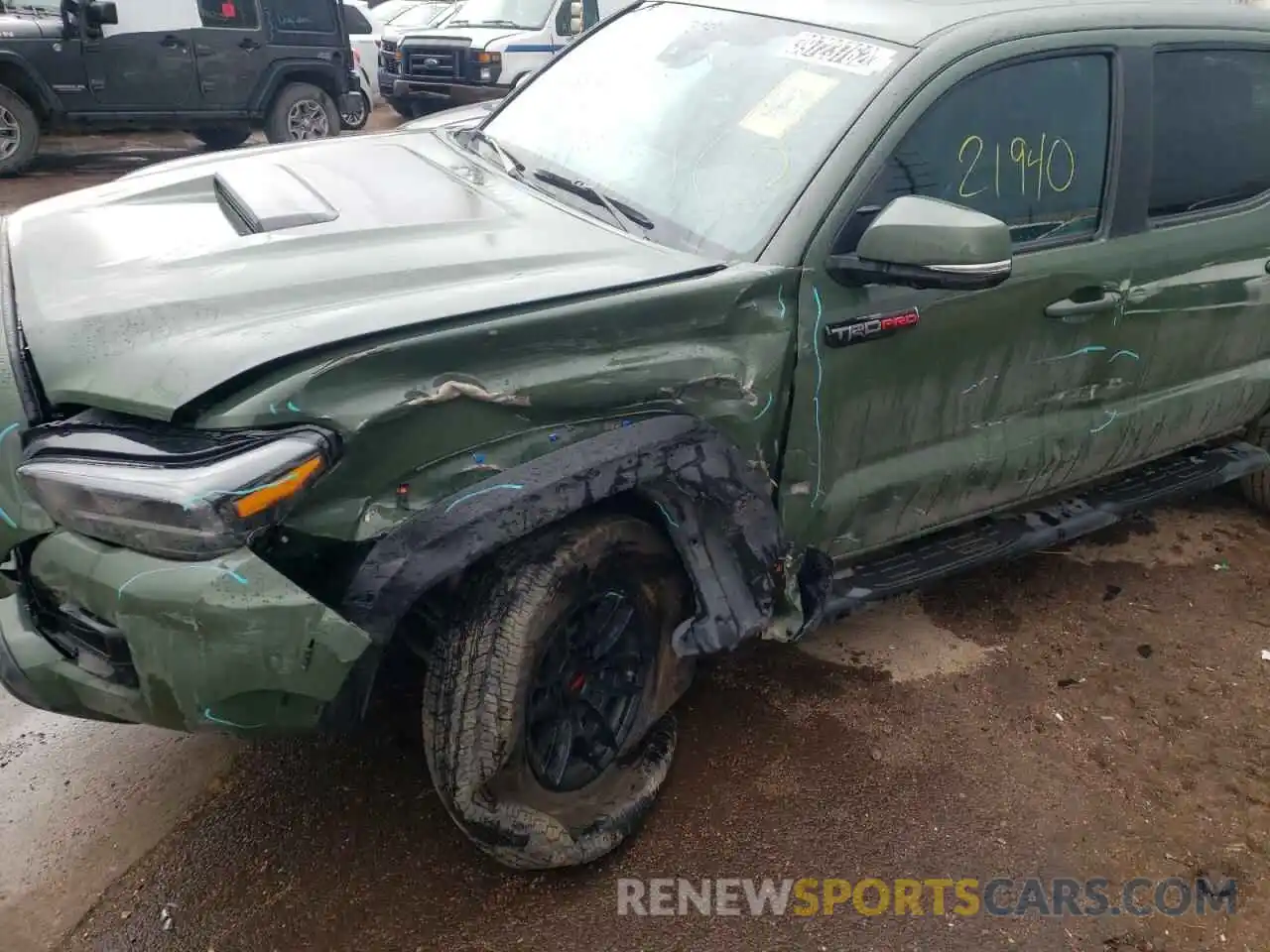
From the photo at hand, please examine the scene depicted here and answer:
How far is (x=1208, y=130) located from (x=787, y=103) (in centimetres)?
140

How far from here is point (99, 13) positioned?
318 inches

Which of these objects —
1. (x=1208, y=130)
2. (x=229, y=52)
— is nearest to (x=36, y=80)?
(x=229, y=52)

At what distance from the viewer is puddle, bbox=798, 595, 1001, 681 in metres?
3.12

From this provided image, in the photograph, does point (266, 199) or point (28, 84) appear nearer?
point (266, 199)

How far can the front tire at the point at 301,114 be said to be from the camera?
9445 mm

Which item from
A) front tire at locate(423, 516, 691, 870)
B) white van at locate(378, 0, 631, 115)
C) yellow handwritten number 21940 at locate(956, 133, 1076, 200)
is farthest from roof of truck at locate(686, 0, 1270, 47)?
white van at locate(378, 0, 631, 115)

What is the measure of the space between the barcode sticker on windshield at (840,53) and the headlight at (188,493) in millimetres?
1600

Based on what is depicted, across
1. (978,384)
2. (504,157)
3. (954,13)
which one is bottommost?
(978,384)

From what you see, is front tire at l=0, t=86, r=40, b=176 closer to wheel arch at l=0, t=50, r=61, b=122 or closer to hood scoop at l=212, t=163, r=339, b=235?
wheel arch at l=0, t=50, r=61, b=122

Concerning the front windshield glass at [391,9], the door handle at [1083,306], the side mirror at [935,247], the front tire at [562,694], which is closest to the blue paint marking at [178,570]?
the front tire at [562,694]

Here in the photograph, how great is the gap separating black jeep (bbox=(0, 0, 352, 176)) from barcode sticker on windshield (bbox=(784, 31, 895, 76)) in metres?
7.66

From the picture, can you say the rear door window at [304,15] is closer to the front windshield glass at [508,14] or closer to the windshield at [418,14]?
the front windshield glass at [508,14]

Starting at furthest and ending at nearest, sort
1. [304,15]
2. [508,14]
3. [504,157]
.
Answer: [508,14]
[304,15]
[504,157]

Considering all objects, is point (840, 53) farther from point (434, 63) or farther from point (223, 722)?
point (434, 63)
